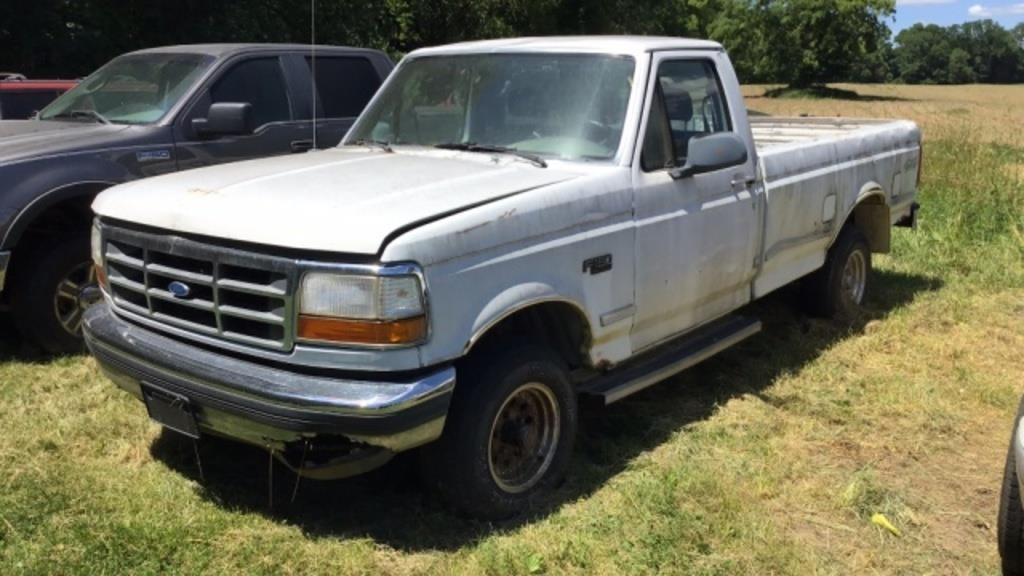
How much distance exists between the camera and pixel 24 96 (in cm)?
909

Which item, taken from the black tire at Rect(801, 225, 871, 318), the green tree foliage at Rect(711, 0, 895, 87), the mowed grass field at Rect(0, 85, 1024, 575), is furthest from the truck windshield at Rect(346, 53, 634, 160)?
the green tree foliage at Rect(711, 0, 895, 87)

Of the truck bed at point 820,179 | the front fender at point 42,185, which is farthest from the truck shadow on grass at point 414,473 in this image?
the front fender at point 42,185

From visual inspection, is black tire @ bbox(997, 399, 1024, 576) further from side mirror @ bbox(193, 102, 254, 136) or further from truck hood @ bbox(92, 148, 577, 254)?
side mirror @ bbox(193, 102, 254, 136)

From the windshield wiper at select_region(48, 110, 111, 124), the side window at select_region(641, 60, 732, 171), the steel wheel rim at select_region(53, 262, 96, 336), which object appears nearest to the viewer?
the side window at select_region(641, 60, 732, 171)

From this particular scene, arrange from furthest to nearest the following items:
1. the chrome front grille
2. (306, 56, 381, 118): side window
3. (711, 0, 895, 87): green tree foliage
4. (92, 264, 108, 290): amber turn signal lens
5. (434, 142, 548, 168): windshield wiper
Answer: (711, 0, 895, 87): green tree foliage < (306, 56, 381, 118): side window < (434, 142, 548, 168): windshield wiper < (92, 264, 108, 290): amber turn signal lens < the chrome front grille

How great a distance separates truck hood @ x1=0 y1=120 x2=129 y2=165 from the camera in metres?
5.67

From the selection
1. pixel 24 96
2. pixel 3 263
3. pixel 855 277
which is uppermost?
pixel 24 96

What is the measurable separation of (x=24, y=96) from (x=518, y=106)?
252 inches

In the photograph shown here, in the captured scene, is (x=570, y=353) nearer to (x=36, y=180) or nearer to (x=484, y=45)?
(x=484, y=45)

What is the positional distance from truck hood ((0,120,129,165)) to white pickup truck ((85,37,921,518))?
1.82 m

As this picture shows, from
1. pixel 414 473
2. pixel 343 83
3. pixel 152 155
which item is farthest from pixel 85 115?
pixel 414 473

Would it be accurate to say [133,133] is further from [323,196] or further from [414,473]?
[414,473]

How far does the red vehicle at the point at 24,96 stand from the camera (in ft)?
29.1

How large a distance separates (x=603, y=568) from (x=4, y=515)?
236 cm
